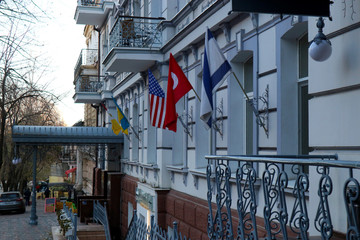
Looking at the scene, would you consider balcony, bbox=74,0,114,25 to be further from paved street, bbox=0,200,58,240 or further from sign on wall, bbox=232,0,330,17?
sign on wall, bbox=232,0,330,17

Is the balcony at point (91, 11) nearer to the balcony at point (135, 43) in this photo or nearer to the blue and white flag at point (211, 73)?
the balcony at point (135, 43)

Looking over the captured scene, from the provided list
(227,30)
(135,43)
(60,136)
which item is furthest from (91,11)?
(227,30)

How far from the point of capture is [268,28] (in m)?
7.81

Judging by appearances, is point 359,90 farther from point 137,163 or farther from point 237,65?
point 137,163

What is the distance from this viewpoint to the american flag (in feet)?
36.8

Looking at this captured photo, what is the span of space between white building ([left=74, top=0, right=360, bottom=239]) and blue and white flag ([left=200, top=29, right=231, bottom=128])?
756 millimetres

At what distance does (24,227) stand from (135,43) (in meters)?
12.8

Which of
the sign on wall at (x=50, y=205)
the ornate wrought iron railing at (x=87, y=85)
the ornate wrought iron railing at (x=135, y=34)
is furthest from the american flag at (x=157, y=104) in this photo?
the sign on wall at (x=50, y=205)

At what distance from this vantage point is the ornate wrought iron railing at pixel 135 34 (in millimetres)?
13555

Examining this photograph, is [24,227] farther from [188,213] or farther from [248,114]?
[248,114]

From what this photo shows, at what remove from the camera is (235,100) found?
9.27m

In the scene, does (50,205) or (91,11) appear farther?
(50,205)

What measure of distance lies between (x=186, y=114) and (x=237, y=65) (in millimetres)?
2801

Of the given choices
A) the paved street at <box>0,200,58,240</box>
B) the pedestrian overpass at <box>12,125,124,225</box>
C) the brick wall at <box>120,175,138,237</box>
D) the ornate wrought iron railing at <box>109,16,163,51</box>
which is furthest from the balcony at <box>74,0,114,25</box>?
the ornate wrought iron railing at <box>109,16,163,51</box>
